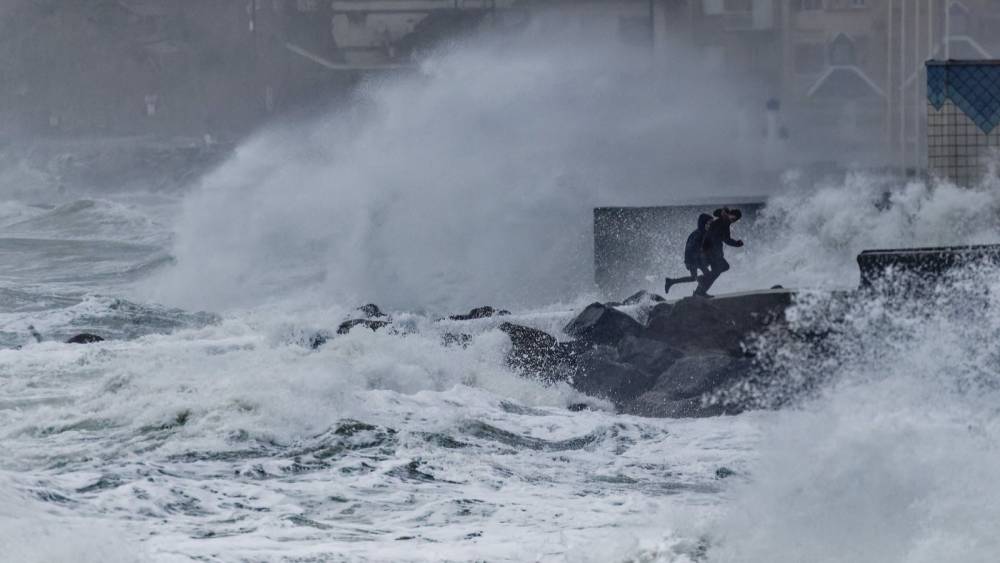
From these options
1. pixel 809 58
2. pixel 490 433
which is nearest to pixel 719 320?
pixel 490 433

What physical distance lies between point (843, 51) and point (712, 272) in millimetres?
30075

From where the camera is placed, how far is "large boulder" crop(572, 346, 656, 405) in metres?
11.6

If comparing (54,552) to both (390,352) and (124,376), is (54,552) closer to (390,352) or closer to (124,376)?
(124,376)

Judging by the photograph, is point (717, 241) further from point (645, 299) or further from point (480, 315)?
point (480, 315)

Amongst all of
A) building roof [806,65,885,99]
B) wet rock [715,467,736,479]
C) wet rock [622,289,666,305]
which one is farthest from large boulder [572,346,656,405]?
building roof [806,65,885,99]

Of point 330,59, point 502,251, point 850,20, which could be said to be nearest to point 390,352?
point 502,251

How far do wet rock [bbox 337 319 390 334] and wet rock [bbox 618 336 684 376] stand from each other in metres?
2.60

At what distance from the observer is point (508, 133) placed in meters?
27.4

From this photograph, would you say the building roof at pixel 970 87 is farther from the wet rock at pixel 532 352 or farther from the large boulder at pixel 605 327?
the wet rock at pixel 532 352

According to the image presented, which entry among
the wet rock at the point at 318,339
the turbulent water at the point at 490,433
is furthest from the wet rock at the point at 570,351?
the wet rock at the point at 318,339

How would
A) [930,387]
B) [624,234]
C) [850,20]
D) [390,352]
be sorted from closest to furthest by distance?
[930,387], [390,352], [624,234], [850,20]

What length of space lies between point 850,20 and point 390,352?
33.3 m

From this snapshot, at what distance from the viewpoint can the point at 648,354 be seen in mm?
11969

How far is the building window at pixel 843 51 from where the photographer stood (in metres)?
41.8
